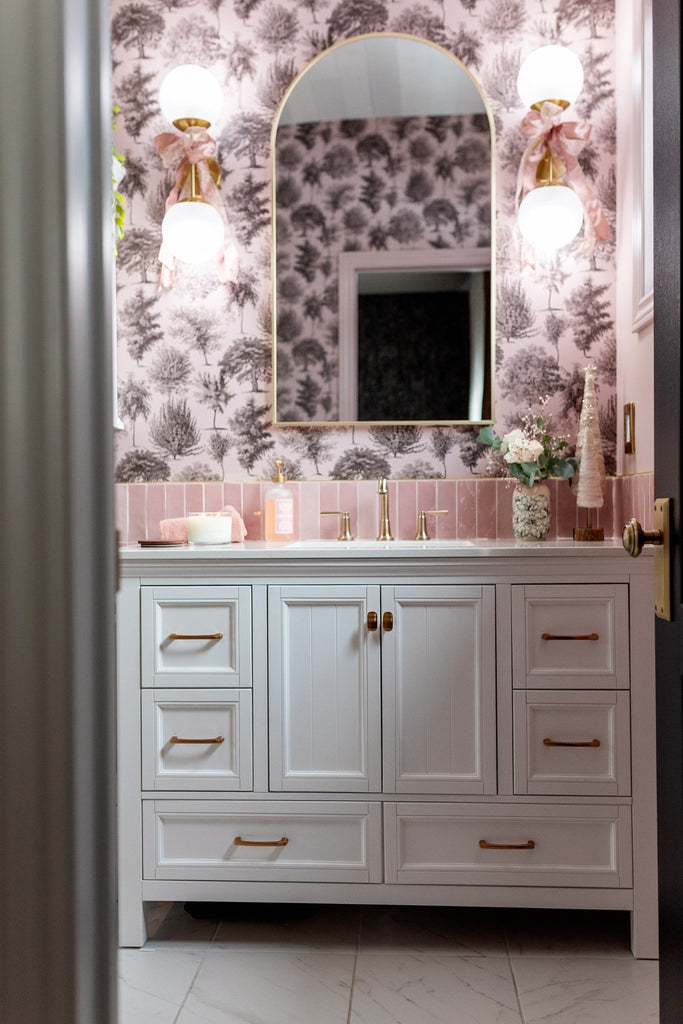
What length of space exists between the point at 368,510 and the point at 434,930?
1109mm

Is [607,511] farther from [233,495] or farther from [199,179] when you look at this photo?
[199,179]

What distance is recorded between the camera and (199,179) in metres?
2.45

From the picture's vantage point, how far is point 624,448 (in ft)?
7.59

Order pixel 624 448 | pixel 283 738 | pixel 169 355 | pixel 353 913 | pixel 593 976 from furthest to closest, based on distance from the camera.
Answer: pixel 169 355, pixel 624 448, pixel 353 913, pixel 283 738, pixel 593 976

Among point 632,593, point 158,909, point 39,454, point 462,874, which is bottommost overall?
point 158,909

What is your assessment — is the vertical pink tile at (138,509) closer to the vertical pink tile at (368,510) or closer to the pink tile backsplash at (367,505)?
the pink tile backsplash at (367,505)

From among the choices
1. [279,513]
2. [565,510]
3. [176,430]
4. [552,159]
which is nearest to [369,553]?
[279,513]

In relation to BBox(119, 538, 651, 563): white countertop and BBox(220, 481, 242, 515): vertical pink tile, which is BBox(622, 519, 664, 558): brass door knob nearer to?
BBox(119, 538, 651, 563): white countertop

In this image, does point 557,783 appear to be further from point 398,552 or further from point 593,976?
point 398,552

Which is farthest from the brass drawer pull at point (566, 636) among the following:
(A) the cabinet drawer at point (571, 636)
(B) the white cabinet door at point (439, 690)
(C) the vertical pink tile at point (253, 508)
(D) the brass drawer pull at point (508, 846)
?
(C) the vertical pink tile at point (253, 508)

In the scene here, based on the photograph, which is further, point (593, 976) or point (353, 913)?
point (353, 913)

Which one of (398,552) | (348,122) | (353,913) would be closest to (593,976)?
(353,913)

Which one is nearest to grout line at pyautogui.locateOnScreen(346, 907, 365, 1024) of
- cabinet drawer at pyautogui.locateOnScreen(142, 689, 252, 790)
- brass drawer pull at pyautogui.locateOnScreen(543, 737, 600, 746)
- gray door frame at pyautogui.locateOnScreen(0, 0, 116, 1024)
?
cabinet drawer at pyautogui.locateOnScreen(142, 689, 252, 790)

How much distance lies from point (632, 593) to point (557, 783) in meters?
0.46
